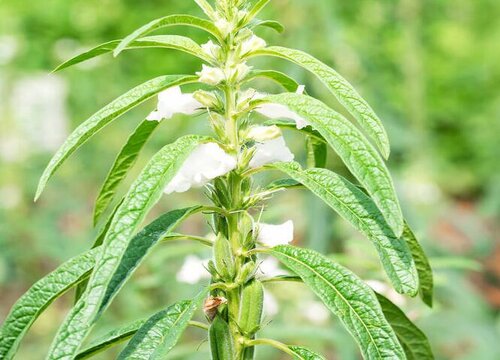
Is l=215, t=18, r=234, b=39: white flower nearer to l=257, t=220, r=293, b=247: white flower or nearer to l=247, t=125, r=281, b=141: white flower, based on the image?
l=247, t=125, r=281, b=141: white flower

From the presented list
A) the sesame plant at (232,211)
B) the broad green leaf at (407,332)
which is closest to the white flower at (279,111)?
the sesame plant at (232,211)

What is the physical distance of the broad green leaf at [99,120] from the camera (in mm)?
824

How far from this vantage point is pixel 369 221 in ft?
2.77

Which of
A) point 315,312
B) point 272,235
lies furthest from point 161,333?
point 315,312

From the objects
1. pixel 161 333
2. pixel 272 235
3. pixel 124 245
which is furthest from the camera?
pixel 272 235

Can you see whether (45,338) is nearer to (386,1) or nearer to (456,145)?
(386,1)

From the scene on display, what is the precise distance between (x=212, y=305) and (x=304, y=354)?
0.36 ft

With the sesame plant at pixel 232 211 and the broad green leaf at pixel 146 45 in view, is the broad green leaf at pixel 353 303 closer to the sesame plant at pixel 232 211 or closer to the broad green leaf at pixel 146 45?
the sesame plant at pixel 232 211

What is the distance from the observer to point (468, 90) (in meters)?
8.73

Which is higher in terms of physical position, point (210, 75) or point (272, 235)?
point (210, 75)

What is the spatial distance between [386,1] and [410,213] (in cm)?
142

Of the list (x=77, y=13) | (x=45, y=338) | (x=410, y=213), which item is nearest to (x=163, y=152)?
(x=410, y=213)

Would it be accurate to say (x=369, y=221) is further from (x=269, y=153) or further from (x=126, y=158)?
(x=126, y=158)

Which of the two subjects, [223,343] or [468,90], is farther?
[468,90]
